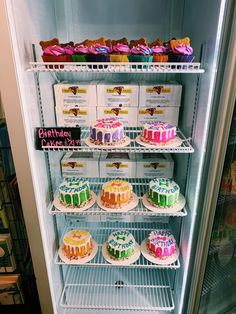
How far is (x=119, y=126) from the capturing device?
125 centimetres

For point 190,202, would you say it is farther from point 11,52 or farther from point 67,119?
point 11,52

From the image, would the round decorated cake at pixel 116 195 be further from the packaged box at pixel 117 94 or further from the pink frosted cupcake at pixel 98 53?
the pink frosted cupcake at pixel 98 53

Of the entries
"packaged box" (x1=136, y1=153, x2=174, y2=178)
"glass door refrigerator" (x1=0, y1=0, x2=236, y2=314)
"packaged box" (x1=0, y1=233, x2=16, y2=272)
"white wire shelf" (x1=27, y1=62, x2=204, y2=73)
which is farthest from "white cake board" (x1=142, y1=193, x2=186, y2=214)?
"packaged box" (x1=0, y1=233, x2=16, y2=272)

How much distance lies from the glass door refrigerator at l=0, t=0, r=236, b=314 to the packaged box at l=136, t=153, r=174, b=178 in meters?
0.01

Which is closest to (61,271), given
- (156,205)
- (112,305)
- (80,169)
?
(112,305)

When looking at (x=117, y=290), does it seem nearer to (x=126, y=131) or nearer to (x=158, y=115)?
(x=126, y=131)

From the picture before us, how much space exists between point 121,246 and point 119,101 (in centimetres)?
78

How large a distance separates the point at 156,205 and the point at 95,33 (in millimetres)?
988

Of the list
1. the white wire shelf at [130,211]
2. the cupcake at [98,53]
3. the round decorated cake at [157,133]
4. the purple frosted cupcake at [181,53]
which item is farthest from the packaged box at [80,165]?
the purple frosted cupcake at [181,53]

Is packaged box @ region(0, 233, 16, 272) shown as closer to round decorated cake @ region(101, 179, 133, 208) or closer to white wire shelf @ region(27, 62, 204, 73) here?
round decorated cake @ region(101, 179, 133, 208)

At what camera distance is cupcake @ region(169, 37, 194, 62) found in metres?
1.11

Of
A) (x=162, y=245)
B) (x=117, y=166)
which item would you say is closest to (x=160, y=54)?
(x=117, y=166)

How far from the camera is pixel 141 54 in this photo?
1.13 m

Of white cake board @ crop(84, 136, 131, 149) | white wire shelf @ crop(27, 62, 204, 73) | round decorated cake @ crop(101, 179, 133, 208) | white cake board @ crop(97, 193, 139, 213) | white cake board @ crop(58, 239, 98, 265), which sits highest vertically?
white wire shelf @ crop(27, 62, 204, 73)
